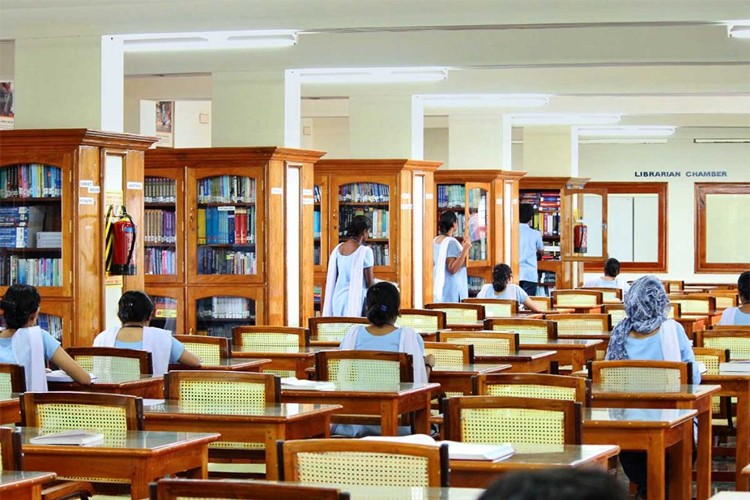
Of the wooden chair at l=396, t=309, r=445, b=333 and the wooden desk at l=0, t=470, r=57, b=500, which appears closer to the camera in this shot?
the wooden desk at l=0, t=470, r=57, b=500

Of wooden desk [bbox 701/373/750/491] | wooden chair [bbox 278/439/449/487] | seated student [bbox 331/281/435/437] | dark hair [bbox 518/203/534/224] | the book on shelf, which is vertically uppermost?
dark hair [bbox 518/203/534/224]

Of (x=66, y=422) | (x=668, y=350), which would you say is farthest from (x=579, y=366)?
(x=66, y=422)

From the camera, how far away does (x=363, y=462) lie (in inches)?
150

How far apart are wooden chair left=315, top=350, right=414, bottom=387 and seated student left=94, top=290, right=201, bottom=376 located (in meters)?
1.03

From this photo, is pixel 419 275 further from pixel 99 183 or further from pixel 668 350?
pixel 668 350

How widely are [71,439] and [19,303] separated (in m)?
2.49

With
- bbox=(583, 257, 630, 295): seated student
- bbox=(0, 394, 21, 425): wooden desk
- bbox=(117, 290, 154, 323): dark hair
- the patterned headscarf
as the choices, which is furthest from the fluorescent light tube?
bbox=(0, 394, 21, 425): wooden desk

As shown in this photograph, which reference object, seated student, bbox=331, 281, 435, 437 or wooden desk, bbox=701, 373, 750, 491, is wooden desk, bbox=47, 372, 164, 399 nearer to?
seated student, bbox=331, 281, 435, 437

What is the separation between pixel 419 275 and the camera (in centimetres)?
1560

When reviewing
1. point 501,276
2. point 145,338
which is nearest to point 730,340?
point 145,338

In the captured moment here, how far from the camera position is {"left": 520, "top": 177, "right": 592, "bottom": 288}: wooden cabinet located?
2005 centimetres

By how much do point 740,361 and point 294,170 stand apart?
6.00 m

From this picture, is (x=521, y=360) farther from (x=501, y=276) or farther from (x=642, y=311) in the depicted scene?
(x=501, y=276)

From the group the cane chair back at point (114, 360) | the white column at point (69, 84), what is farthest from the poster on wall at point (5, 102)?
the cane chair back at point (114, 360)
